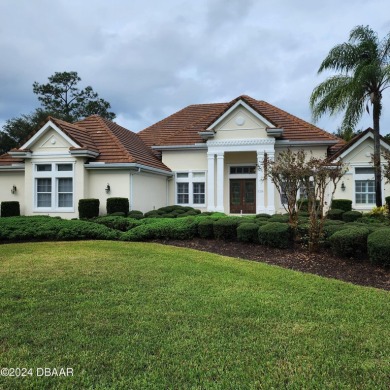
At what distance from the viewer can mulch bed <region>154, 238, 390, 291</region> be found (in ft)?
23.2

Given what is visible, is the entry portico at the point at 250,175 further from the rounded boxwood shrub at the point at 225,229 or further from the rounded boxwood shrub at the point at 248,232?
the rounded boxwood shrub at the point at 248,232

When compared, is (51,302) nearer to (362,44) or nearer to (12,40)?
(12,40)

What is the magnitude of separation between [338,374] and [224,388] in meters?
1.09

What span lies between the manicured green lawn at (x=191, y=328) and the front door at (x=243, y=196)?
13.3 m

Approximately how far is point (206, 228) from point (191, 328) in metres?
7.16

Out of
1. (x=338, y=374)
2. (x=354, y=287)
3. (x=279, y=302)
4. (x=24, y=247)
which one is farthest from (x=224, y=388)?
(x=24, y=247)

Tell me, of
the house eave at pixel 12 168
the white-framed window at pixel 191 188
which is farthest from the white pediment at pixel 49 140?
the white-framed window at pixel 191 188

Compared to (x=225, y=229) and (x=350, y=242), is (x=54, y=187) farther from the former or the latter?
(x=350, y=242)

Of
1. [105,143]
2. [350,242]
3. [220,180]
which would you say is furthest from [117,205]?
[350,242]

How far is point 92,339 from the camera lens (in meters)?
3.87

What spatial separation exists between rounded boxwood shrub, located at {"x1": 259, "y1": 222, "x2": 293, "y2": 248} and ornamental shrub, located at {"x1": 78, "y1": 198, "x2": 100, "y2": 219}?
9160 millimetres

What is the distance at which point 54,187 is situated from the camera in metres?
17.5

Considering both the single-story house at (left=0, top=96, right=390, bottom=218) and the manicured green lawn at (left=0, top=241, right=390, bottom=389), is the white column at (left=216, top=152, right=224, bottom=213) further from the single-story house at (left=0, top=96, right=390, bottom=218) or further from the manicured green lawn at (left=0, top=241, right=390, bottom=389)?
the manicured green lawn at (left=0, top=241, right=390, bottom=389)

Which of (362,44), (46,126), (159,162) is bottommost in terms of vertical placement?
(159,162)
